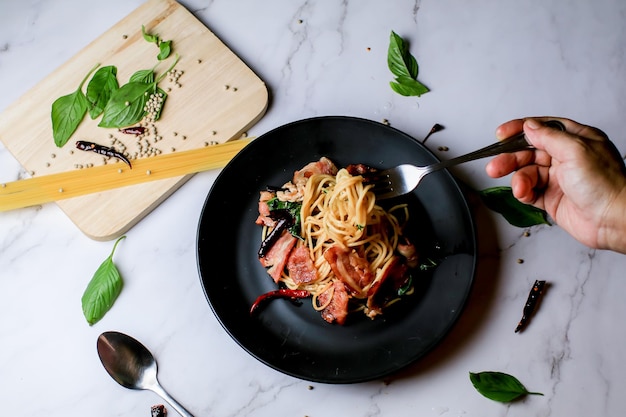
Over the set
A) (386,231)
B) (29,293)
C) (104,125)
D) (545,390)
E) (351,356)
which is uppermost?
(104,125)

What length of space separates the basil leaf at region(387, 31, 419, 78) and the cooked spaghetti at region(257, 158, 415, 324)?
0.93 metres

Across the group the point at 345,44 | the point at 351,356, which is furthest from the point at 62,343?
the point at 345,44

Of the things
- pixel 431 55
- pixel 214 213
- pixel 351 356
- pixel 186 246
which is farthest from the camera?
pixel 431 55

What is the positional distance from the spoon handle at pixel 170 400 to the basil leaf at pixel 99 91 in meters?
1.70

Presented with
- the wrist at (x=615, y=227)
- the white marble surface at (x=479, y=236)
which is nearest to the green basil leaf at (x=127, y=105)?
the white marble surface at (x=479, y=236)

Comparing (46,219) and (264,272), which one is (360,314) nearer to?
(264,272)

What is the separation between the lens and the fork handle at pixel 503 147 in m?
Result: 2.79

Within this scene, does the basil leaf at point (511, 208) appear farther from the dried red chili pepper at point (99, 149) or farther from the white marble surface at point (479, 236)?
the dried red chili pepper at point (99, 149)

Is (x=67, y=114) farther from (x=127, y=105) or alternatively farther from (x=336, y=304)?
(x=336, y=304)

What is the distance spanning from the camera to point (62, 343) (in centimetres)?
334

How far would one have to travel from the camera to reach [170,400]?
3.16 meters

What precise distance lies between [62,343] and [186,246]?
86cm

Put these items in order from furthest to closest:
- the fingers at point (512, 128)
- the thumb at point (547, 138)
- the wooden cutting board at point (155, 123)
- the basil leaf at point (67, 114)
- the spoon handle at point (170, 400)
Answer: the basil leaf at point (67, 114) < the wooden cutting board at point (155, 123) < the spoon handle at point (170, 400) < the fingers at point (512, 128) < the thumb at point (547, 138)

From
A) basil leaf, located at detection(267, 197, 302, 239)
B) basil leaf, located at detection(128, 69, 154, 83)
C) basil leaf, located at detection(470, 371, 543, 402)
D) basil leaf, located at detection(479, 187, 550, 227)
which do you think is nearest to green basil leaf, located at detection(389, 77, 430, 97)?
basil leaf, located at detection(479, 187, 550, 227)
